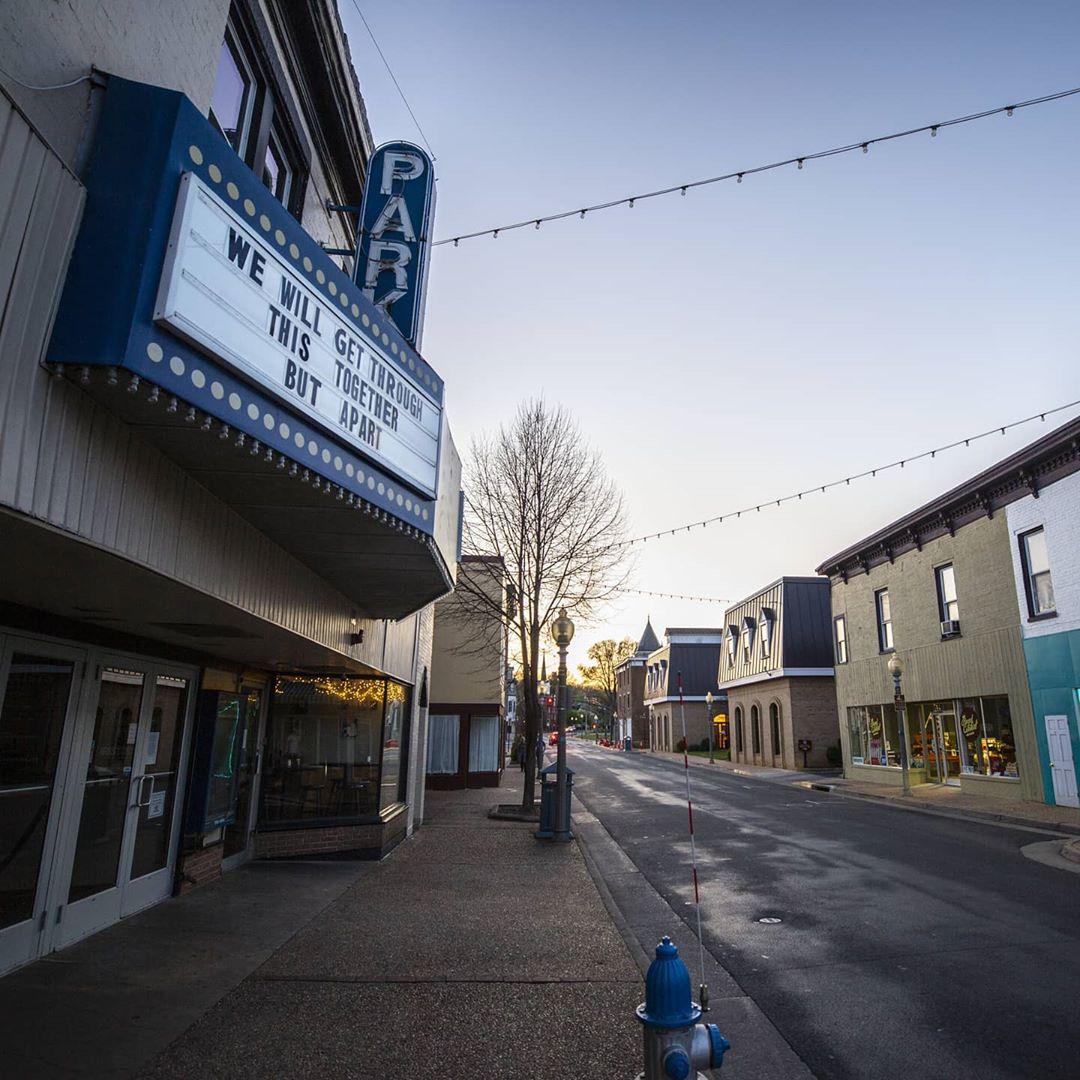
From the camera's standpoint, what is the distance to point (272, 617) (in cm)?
631

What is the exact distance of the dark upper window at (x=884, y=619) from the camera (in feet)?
82.7

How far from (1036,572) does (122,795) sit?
64.0 ft

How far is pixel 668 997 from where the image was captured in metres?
3.21

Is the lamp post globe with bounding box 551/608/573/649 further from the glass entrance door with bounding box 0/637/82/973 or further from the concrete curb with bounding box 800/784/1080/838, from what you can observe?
the concrete curb with bounding box 800/784/1080/838

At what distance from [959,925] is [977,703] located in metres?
15.3

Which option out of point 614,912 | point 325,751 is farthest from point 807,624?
point 614,912

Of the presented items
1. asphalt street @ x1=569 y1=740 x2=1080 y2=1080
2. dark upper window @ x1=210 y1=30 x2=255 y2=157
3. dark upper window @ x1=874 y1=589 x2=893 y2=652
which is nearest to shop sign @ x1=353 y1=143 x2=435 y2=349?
dark upper window @ x1=210 y1=30 x2=255 y2=157

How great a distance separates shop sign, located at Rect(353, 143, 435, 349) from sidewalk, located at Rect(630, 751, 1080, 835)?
14.6 m

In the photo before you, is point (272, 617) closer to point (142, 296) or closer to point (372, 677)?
point (142, 296)

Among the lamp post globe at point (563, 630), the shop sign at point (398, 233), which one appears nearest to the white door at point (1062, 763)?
the lamp post globe at point (563, 630)

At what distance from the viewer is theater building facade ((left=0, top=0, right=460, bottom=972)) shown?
125 inches

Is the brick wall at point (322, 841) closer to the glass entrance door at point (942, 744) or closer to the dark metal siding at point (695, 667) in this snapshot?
the glass entrance door at point (942, 744)

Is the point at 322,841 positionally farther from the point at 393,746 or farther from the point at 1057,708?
the point at 1057,708

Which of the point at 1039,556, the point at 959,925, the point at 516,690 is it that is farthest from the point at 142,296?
the point at 516,690
